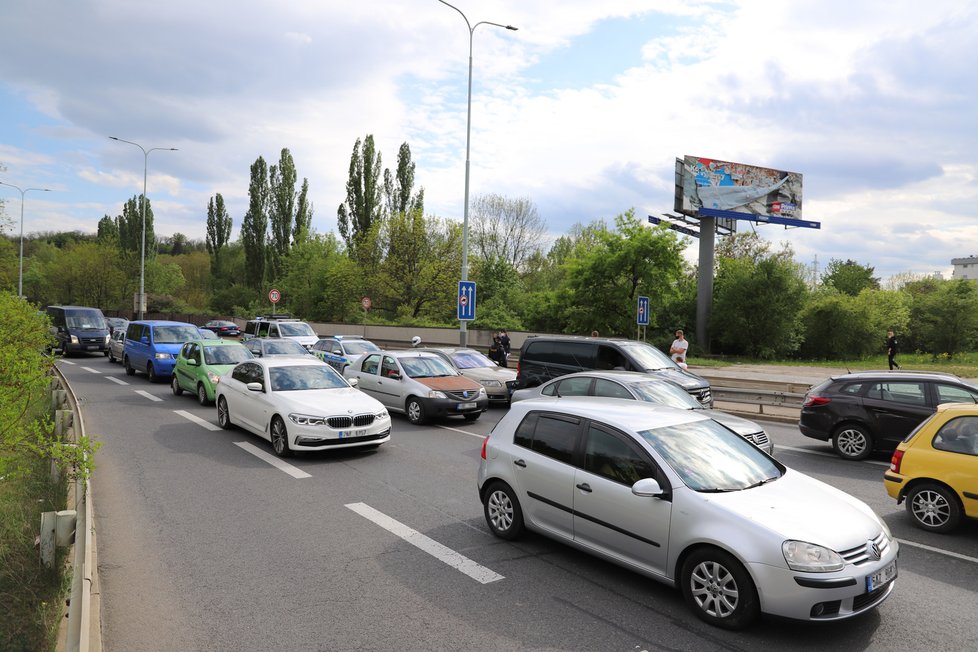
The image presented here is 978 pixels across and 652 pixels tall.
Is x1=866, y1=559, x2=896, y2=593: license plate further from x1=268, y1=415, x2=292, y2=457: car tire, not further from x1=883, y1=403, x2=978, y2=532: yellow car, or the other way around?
x1=268, y1=415, x2=292, y2=457: car tire

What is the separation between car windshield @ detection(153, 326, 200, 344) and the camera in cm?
2036

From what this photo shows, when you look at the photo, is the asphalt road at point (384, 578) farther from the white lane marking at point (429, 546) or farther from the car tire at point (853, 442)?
the car tire at point (853, 442)

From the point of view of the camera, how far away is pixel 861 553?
14.4 feet

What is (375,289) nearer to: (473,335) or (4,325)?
(473,335)

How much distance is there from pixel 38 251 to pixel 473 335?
225 ft

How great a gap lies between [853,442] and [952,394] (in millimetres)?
1624

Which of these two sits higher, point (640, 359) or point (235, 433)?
point (640, 359)

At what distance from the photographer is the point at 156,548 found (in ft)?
19.9

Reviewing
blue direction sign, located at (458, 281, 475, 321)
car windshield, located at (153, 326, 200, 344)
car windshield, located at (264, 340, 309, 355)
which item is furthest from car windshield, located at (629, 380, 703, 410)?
car windshield, located at (153, 326, 200, 344)

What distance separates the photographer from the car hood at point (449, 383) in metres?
13.8

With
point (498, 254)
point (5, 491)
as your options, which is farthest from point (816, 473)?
point (498, 254)

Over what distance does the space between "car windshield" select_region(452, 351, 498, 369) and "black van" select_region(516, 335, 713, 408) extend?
1.87 metres

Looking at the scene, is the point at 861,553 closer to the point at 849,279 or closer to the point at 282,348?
the point at 282,348

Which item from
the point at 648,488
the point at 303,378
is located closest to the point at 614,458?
the point at 648,488
